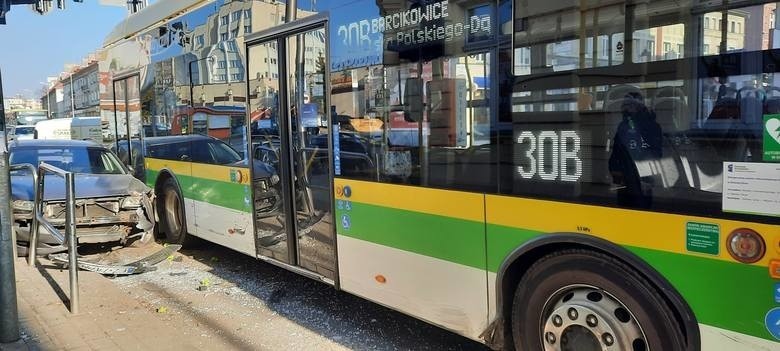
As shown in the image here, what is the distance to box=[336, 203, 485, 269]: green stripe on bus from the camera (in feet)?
12.5

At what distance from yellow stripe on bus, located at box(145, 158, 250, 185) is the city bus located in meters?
0.53

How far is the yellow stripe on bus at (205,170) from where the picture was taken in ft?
20.8

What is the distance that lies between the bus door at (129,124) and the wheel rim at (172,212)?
0.86 metres

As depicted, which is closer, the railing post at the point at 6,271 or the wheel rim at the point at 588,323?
the wheel rim at the point at 588,323

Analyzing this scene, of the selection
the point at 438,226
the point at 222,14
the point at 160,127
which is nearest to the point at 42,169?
the point at 160,127

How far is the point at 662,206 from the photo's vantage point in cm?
288

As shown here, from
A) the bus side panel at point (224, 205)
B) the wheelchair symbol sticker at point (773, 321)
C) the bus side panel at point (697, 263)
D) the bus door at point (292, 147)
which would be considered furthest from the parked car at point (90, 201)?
the wheelchair symbol sticker at point (773, 321)

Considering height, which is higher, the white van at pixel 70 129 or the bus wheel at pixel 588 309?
the white van at pixel 70 129

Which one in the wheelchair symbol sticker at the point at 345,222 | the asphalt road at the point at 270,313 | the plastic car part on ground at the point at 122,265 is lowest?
the asphalt road at the point at 270,313

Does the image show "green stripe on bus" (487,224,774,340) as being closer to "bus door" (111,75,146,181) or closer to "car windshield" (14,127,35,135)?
"bus door" (111,75,146,181)

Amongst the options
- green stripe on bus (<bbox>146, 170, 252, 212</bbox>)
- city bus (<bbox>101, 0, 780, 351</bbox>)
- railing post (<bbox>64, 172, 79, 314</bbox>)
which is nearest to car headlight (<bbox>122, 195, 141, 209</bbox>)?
green stripe on bus (<bbox>146, 170, 252, 212</bbox>)

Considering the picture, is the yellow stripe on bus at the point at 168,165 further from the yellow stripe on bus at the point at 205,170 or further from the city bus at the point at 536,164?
the city bus at the point at 536,164

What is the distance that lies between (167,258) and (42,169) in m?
1.76

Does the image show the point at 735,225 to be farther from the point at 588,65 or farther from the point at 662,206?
the point at 588,65
